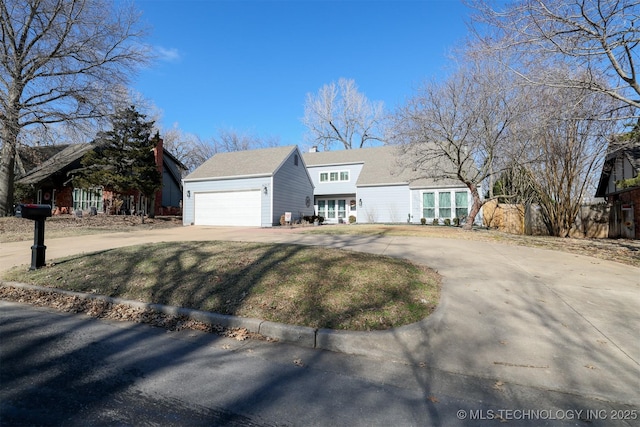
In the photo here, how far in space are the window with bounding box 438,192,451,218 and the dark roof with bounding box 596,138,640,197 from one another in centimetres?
789

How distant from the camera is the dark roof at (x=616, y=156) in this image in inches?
360

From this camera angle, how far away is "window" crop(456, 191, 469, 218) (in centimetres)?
2025

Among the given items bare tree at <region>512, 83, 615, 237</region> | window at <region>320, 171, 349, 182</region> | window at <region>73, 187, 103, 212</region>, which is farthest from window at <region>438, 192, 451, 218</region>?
window at <region>73, 187, 103, 212</region>

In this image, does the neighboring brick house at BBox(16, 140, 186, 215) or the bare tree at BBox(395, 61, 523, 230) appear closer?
the bare tree at BBox(395, 61, 523, 230)

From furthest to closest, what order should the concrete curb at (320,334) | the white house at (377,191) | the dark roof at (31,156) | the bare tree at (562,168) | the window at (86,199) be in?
the window at (86,199) < the white house at (377,191) < the dark roof at (31,156) < the bare tree at (562,168) < the concrete curb at (320,334)

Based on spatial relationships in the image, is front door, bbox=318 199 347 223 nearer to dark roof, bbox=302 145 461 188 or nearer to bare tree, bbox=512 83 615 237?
dark roof, bbox=302 145 461 188

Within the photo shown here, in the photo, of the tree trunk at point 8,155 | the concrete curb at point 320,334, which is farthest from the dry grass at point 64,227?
the concrete curb at point 320,334

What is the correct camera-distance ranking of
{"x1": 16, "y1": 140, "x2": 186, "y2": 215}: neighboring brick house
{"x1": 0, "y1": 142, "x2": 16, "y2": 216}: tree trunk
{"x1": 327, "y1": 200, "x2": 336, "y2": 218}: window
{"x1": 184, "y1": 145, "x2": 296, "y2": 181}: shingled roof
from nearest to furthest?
{"x1": 0, "y1": 142, "x2": 16, "y2": 216}: tree trunk
{"x1": 184, "y1": 145, "x2": 296, "y2": 181}: shingled roof
{"x1": 16, "y1": 140, "x2": 186, "y2": 215}: neighboring brick house
{"x1": 327, "y1": 200, "x2": 336, "y2": 218}: window

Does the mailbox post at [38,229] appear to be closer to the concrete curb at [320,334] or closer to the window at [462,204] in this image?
the concrete curb at [320,334]

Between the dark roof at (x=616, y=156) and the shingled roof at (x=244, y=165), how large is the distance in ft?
49.2

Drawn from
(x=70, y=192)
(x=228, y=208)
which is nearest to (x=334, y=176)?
(x=228, y=208)

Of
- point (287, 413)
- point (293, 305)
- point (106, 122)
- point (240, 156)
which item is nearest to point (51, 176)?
point (106, 122)

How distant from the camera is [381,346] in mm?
3480

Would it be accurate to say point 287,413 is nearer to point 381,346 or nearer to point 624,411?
point 381,346
